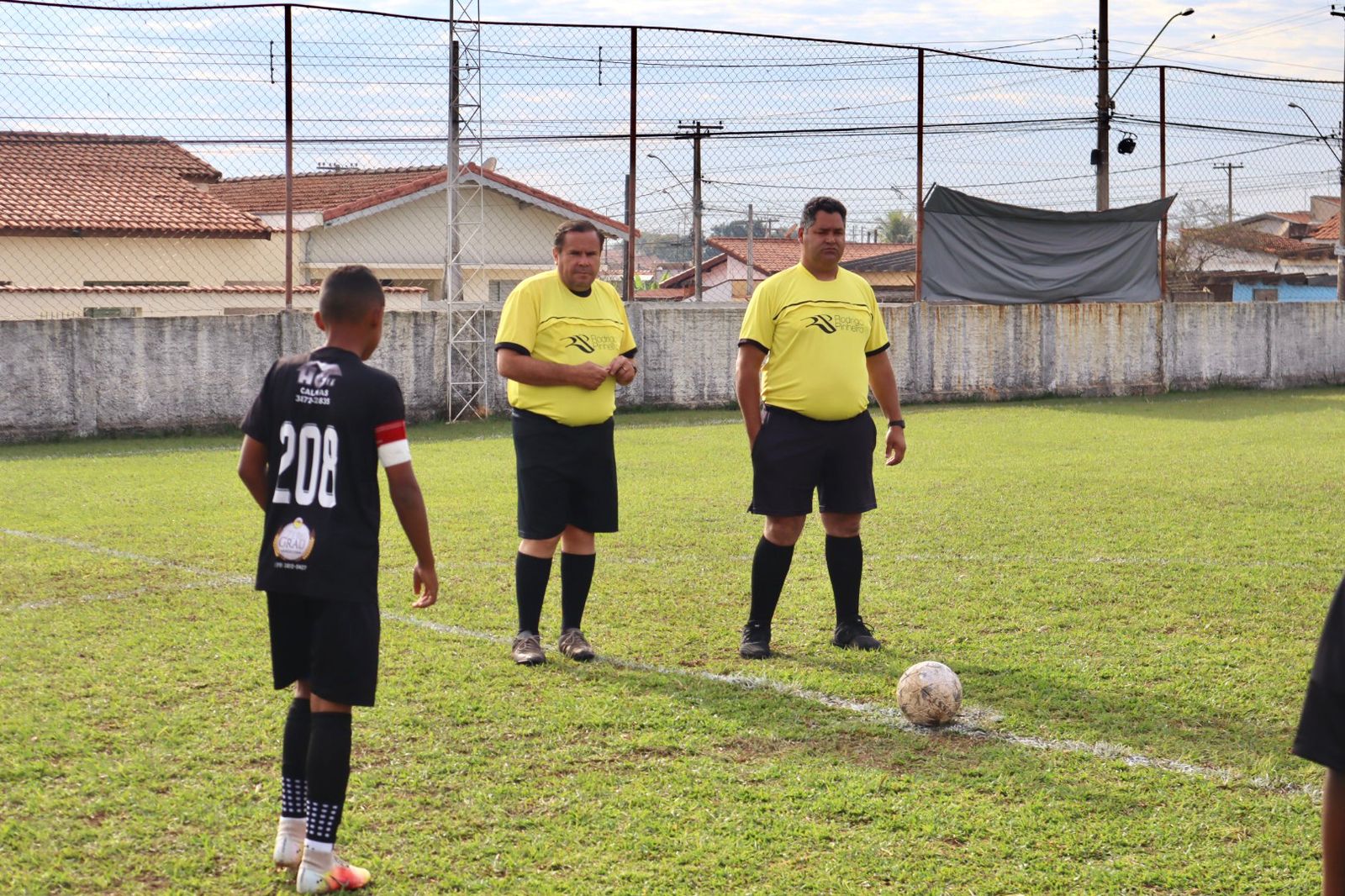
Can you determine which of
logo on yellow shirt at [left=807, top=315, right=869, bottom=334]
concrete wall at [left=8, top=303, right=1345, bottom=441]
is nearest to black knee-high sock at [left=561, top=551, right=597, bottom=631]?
logo on yellow shirt at [left=807, top=315, right=869, bottom=334]

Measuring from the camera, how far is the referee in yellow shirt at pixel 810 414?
623cm

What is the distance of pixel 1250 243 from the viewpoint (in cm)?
5972

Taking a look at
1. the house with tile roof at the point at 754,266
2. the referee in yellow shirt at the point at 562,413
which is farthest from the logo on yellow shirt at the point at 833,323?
the house with tile roof at the point at 754,266

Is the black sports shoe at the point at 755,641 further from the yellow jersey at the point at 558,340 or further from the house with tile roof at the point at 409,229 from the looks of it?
the house with tile roof at the point at 409,229

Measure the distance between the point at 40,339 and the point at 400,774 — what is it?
12.1 meters

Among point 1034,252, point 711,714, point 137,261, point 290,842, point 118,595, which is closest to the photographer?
→ point 290,842

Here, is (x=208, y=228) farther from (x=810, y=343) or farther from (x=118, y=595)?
(x=810, y=343)

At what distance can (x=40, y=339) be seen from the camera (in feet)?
49.0

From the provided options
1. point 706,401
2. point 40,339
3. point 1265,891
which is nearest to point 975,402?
point 706,401

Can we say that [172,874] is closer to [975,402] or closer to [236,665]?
[236,665]

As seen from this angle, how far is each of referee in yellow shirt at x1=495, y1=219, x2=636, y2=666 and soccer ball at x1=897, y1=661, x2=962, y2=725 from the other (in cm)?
154

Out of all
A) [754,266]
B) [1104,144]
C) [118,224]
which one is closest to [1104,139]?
[1104,144]

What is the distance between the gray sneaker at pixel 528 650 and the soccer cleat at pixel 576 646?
0.10 meters

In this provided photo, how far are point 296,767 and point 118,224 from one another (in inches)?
875
